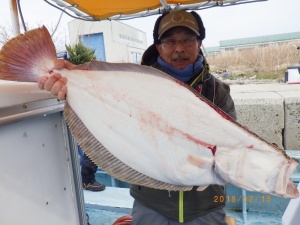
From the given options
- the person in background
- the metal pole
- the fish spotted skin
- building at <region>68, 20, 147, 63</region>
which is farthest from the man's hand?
building at <region>68, 20, 147, 63</region>

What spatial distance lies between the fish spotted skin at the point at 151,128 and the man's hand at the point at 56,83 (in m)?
0.02

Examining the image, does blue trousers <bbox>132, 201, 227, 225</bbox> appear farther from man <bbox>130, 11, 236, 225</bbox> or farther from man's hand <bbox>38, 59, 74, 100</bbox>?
man's hand <bbox>38, 59, 74, 100</bbox>

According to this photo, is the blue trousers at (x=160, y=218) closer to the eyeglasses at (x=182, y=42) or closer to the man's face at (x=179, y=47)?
the man's face at (x=179, y=47)

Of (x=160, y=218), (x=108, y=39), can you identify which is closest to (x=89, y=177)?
(x=160, y=218)

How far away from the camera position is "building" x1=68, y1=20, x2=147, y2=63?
20234mm

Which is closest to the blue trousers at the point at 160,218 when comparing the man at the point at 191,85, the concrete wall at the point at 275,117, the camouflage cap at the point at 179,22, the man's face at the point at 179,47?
the man at the point at 191,85

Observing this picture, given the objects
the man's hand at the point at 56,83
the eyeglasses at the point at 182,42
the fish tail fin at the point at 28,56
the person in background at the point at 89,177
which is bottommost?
the person in background at the point at 89,177

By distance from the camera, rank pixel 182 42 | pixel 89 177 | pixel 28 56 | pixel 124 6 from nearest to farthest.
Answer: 1. pixel 28 56
2. pixel 182 42
3. pixel 124 6
4. pixel 89 177

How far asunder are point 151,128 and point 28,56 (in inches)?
24.5

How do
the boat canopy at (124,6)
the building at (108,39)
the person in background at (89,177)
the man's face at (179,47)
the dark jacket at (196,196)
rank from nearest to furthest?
1. the dark jacket at (196,196)
2. the man's face at (179,47)
3. the boat canopy at (124,6)
4. the person in background at (89,177)
5. the building at (108,39)

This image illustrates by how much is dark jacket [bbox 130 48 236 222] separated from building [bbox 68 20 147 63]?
17756mm

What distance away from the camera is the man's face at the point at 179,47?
6.44 feet

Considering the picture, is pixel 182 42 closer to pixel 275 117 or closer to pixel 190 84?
pixel 190 84

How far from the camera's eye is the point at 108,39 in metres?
22.5
